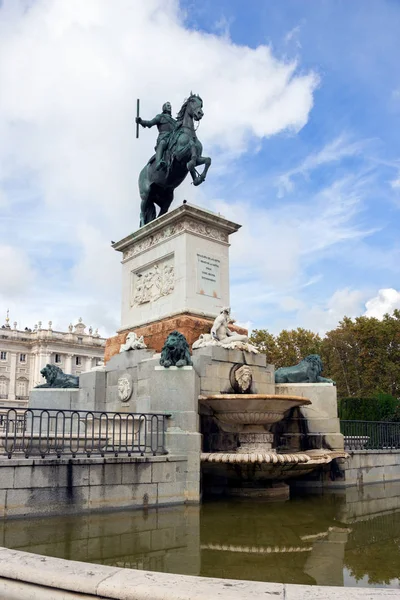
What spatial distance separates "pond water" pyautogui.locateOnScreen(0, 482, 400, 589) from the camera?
196 inches

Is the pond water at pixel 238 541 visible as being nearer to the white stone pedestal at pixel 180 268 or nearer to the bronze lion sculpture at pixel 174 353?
the bronze lion sculpture at pixel 174 353

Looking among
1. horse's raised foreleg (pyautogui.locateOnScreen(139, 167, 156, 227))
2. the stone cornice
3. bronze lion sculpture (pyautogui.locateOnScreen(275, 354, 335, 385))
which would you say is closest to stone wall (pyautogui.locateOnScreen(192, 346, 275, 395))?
bronze lion sculpture (pyautogui.locateOnScreen(275, 354, 335, 385))

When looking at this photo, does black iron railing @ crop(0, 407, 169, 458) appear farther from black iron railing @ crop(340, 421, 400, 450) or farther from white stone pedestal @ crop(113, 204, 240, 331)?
black iron railing @ crop(340, 421, 400, 450)

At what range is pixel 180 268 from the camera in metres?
13.6

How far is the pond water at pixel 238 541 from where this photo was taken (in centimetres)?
497

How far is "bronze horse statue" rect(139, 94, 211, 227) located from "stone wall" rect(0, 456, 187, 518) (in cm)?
781

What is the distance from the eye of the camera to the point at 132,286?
1523cm

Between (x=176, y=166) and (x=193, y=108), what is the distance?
5.24 feet

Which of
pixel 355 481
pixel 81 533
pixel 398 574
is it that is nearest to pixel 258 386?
pixel 355 481

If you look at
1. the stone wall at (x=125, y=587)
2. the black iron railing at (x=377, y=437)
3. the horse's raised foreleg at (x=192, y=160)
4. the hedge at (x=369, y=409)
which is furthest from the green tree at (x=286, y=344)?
the stone wall at (x=125, y=587)

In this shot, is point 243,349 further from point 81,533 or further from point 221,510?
point 81,533

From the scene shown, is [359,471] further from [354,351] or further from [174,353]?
[354,351]

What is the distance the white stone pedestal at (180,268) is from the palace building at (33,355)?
81.4m

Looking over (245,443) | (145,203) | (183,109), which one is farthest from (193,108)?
(245,443)
